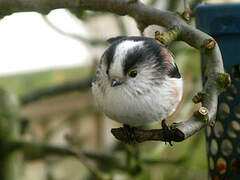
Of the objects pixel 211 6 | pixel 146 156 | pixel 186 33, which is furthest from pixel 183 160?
pixel 186 33

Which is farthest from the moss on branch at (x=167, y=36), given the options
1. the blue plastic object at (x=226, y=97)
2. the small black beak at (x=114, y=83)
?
the blue plastic object at (x=226, y=97)

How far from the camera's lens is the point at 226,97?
1.15m

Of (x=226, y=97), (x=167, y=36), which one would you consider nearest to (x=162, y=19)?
(x=167, y=36)

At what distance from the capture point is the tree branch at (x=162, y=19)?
0.83 metres

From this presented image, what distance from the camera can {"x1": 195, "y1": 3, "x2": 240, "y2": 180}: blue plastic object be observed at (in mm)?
1056

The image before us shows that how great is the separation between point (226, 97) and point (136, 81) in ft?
1.15

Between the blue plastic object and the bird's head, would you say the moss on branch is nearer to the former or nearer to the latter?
the bird's head

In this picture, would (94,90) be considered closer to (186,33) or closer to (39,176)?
(186,33)

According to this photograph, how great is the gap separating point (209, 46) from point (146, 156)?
88cm

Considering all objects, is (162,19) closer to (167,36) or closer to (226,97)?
(167,36)

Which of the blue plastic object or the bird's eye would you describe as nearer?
the bird's eye

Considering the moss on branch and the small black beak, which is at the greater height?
the moss on branch

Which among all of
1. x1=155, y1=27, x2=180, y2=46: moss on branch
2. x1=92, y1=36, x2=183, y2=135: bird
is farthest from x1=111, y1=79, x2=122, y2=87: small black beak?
x1=155, y1=27, x2=180, y2=46: moss on branch

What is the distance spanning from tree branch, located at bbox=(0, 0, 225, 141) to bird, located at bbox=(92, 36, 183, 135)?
2.6 inches
